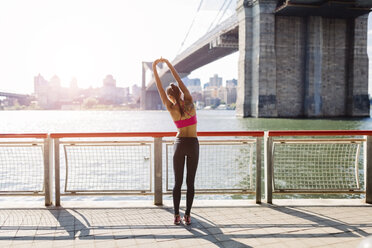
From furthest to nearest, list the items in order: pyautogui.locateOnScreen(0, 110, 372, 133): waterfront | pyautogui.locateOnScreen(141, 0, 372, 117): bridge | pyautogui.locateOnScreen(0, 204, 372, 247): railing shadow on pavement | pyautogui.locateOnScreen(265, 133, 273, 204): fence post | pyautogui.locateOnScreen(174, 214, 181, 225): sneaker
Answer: pyautogui.locateOnScreen(141, 0, 372, 117): bridge → pyautogui.locateOnScreen(0, 110, 372, 133): waterfront → pyautogui.locateOnScreen(265, 133, 273, 204): fence post → pyautogui.locateOnScreen(174, 214, 181, 225): sneaker → pyautogui.locateOnScreen(0, 204, 372, 247): railing shadow on pavement

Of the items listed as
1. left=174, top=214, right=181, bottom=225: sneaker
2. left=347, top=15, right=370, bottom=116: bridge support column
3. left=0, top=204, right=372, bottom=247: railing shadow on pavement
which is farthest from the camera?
left=347, top=15, right=370, bottom=116: bridge support column

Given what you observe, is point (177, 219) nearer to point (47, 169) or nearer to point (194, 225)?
point (194, 225)

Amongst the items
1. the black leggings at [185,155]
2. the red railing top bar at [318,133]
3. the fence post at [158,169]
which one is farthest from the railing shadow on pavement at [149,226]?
the red railing top bar at [318,133]

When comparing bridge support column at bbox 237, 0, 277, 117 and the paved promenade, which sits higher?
bridge support column at bbox 237, 0, 277, 117

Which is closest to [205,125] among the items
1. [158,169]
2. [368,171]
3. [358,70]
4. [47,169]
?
[358,70]

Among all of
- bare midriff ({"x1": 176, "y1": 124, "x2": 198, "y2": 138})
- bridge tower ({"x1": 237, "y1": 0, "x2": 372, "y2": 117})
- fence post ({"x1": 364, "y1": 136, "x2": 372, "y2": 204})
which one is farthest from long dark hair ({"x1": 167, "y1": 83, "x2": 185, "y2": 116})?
bridge tower ({"x1": 237, "y1": 0, "x2": 372, "y2": 117})

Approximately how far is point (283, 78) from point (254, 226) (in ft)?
132

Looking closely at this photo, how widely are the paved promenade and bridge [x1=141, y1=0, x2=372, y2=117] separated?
35.2 m

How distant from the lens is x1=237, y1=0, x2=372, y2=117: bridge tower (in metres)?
40.0

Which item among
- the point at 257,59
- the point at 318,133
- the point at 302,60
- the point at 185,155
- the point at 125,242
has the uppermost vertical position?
the point at 302,60

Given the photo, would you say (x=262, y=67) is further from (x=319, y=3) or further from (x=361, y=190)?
(x=361, y=190)

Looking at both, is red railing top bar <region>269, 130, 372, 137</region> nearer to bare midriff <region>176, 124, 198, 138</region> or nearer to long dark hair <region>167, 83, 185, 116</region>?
bare midriff <region>176, 124, 198, 138</region>

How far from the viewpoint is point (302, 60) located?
42.7 m

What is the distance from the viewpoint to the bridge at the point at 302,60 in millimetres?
39969
